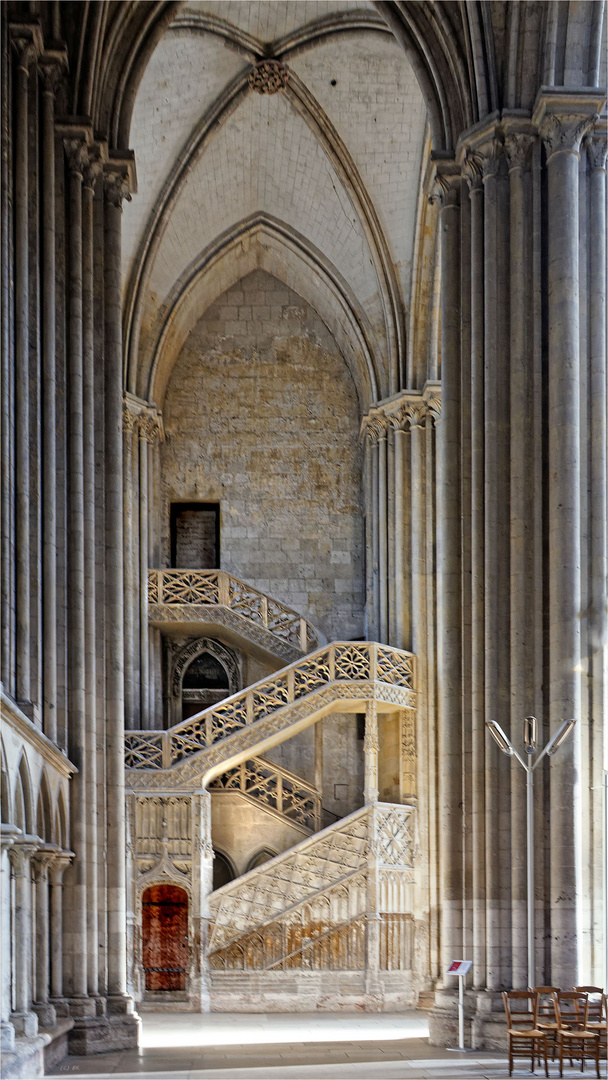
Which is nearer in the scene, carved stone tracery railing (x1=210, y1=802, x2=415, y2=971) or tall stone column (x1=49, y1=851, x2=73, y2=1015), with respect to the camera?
tall stone column (x1=49, y1=851, x2=73, y2=1015)

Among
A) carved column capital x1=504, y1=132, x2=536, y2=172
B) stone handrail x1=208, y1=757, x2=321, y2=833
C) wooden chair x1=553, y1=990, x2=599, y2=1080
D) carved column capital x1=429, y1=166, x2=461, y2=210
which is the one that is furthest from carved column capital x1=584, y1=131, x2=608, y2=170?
stone handrail x1=208, y1=757, x2=321, y2=833

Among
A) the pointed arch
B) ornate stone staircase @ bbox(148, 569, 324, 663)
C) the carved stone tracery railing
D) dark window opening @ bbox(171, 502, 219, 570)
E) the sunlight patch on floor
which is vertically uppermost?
the pointed arch

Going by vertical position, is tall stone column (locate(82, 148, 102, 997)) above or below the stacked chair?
above

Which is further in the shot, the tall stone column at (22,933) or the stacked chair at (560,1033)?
the stacked chair at (560,1033)

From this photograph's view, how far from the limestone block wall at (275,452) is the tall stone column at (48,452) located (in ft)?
45.1

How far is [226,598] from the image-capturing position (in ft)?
91.0

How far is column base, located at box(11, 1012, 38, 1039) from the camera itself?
12437mm

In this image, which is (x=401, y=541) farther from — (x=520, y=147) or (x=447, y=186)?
(x=520, y=147)

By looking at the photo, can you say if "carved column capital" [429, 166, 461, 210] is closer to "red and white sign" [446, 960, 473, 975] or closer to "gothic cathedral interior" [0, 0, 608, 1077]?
"gothic cathedral interior" [0, 0, 608, 1077]

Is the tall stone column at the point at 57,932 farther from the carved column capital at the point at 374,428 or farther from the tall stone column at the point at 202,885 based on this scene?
the carved column capital at the point at 374,428

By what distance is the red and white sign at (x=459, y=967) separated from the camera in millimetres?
15780

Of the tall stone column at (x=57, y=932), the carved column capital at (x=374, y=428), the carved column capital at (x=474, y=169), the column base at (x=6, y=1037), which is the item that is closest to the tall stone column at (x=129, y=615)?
the carved column capital at (x=374, y=428)

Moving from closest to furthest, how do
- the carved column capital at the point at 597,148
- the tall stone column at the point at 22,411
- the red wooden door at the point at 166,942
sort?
the tall stone column at the point at 22,411 → the carved column capital at the point at 597,148 → the red wooden door at the point at 166,942

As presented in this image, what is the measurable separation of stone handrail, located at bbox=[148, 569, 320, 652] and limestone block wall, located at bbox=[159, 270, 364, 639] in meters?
1.64
